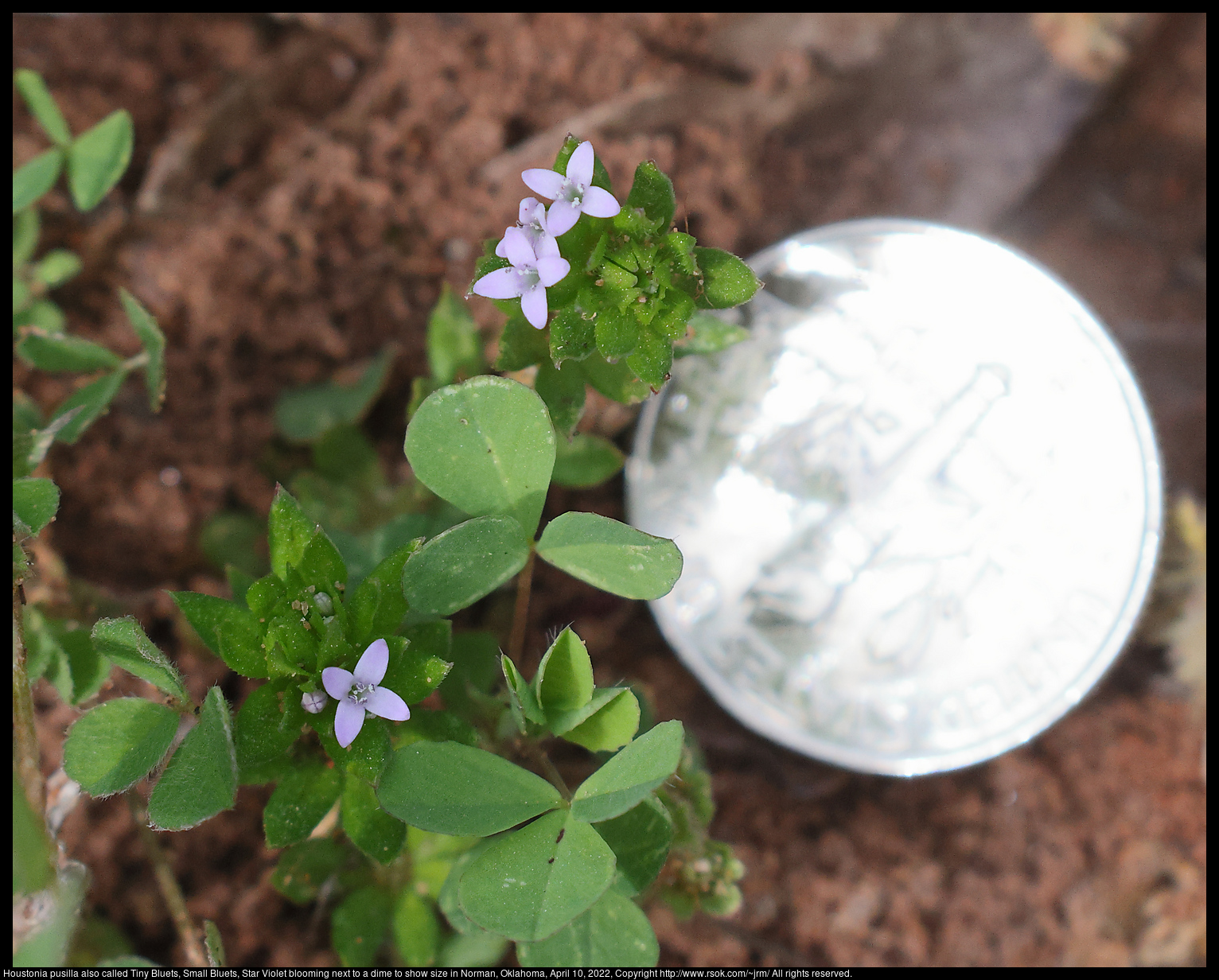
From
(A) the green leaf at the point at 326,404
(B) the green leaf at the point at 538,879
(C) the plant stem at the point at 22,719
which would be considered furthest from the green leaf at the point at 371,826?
(A) the green leaf at the point at 326,404

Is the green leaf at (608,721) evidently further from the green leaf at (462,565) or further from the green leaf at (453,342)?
the green leaf at (453,342)

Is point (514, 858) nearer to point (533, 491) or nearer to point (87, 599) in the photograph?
point (533, 491)

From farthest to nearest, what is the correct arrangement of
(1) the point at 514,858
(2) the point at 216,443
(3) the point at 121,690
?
(2) the point at 216,443
(3) the point at 121,690
(1) the point at 514,858

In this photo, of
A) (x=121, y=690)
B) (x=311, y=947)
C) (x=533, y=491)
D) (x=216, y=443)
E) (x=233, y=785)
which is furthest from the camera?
(x=216, y=443)

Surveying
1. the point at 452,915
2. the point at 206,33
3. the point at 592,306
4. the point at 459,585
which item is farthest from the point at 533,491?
the point at 206,33

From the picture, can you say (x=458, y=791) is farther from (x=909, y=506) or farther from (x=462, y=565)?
(x=909, y=506)

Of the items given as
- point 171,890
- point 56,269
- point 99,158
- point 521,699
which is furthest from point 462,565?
point 56,269
